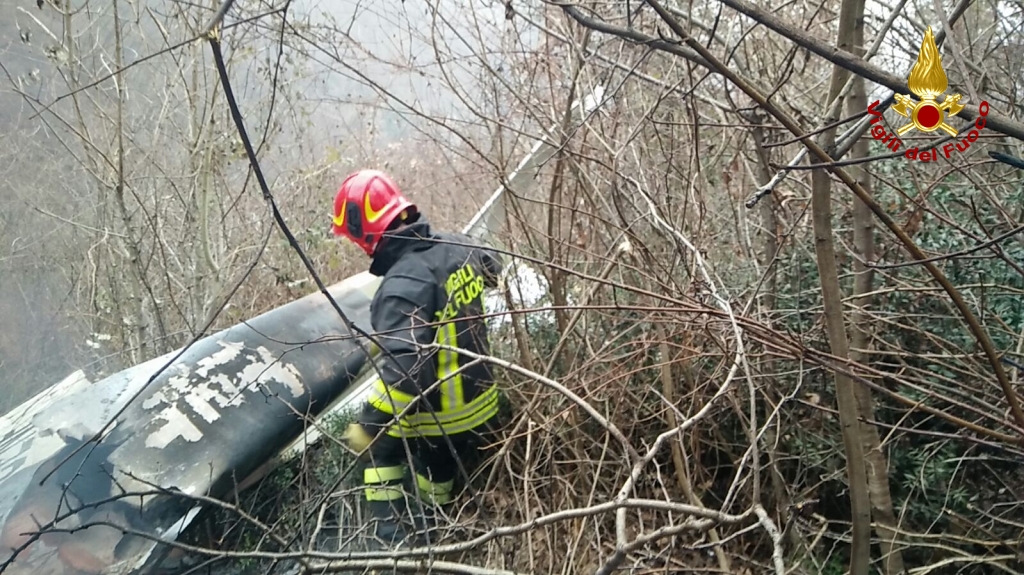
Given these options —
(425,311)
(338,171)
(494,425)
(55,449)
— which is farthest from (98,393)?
(338,171)

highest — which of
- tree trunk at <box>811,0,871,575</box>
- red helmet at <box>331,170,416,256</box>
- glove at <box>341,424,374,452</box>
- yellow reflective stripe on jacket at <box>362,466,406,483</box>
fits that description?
red helmet at <box>331,170,416,256</box>

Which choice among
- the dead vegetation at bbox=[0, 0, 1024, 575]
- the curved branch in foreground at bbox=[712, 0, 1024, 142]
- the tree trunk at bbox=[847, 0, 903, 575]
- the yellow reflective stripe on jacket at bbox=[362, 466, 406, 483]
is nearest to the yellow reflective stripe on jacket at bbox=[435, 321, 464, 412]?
the dead vegetation at bbox=[0, 0, 1024, 575]

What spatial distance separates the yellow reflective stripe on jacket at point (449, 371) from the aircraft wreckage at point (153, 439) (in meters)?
0.61

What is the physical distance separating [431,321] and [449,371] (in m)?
0.26

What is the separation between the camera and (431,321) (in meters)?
3.07

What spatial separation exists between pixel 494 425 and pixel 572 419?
73cm

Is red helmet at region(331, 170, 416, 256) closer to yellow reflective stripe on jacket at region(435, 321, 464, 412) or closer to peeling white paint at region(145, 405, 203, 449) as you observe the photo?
yellow reflective stripe on jacket at region(435, 321, 464, 412)

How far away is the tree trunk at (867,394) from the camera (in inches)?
63.6

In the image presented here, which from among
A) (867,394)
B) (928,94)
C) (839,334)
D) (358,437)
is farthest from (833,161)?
(358,437)

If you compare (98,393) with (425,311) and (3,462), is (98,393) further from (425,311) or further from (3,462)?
(425,311)

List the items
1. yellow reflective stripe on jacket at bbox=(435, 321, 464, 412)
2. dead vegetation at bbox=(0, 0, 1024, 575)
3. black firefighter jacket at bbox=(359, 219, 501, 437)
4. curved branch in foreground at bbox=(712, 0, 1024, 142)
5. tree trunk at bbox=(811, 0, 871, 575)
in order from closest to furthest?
1. curved branch in foreground at bbox=(712, 0, 1024, 142)
2. tree trunk at bbox=(811, 0, 871, 575)
3. dead vegetation at bbox=(0, 0, 1024, 575)
4. black firefighter jacket at bbox=(359, 219, 501, 437)
5. yellow reflective stripe on jacket at bbox=(435, 321, 464, 412)

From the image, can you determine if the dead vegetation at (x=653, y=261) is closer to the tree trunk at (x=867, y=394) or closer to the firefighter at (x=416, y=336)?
the tree trunk at (x=867, y=394)

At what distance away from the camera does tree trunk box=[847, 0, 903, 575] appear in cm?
161

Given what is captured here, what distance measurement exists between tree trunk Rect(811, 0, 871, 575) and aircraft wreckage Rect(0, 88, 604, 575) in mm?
1437
